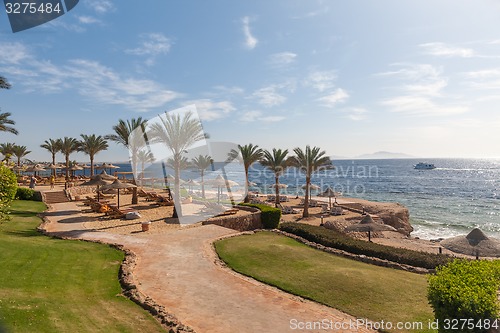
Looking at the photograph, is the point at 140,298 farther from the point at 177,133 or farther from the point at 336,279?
the point at 177,133

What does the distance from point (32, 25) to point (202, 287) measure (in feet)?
40.2

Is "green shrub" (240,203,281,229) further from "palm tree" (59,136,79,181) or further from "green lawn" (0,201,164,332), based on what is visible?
"palm tree" (59,136,79,181)

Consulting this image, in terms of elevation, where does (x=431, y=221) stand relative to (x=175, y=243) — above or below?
below

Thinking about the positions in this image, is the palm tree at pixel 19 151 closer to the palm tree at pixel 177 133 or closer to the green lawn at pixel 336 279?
the palm tree at pixel 177 133

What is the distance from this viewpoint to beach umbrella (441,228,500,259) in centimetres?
1638

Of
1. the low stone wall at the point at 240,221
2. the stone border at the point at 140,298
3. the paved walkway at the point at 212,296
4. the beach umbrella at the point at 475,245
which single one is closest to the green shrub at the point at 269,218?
the low stone wall at the point at 240,221

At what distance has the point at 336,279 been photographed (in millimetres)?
12164

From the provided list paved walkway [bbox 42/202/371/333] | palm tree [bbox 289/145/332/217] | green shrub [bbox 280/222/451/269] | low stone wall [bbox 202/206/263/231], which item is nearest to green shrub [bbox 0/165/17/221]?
paved walkway [bbox 42/202/371/333]

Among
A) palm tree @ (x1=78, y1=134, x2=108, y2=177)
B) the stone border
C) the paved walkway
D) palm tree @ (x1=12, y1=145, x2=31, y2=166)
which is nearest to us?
the stone border

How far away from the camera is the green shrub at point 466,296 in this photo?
6.57 m

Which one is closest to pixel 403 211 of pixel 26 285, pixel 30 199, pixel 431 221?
pixel 431 221

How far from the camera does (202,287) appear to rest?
452 inches

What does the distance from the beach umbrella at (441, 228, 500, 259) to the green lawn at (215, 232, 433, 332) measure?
182 inches

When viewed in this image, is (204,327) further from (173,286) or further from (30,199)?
(30,199)
